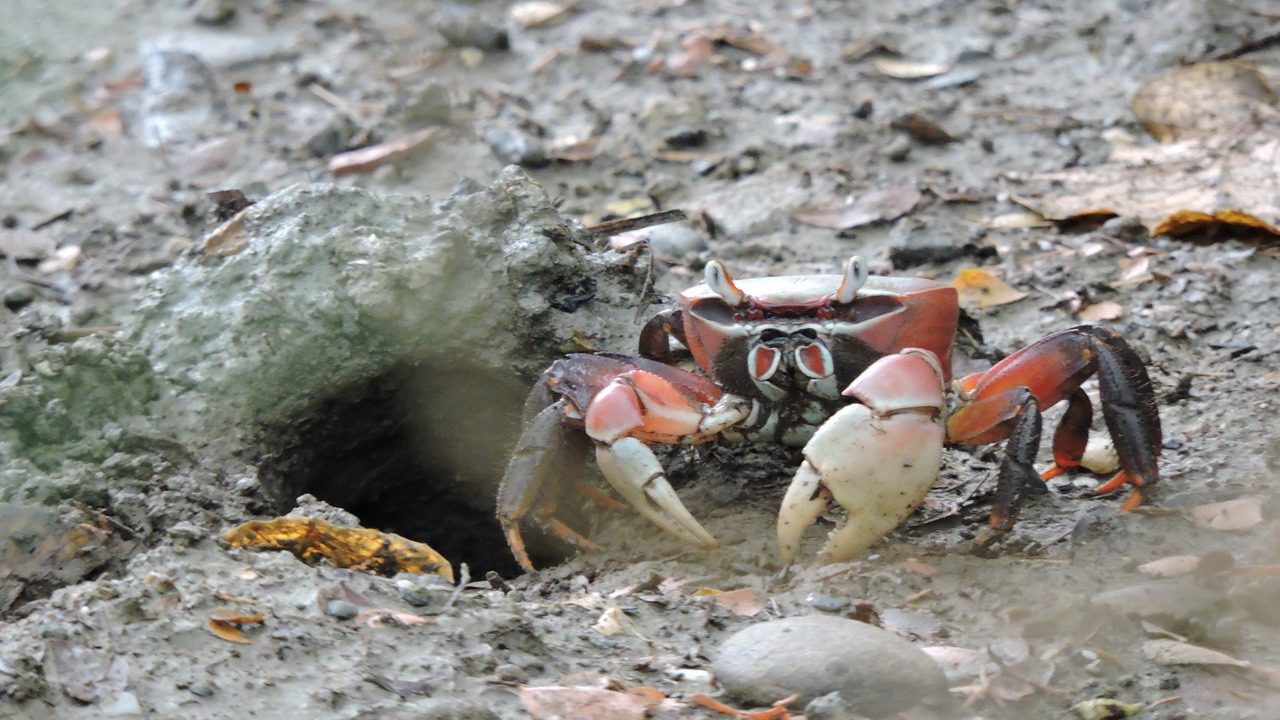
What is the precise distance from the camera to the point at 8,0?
775 cm

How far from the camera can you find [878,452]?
2752mm

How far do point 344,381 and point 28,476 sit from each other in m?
0.87

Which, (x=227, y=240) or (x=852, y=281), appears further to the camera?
(x=227, y=240)

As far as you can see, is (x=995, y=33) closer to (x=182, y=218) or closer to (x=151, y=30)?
(x=182, y=218)

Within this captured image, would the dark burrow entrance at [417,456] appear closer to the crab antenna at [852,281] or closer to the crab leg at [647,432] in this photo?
the crab leg at [647,432]

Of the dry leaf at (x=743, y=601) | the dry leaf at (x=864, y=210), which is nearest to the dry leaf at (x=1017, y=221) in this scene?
the dry leaf at (x=864, y=210)

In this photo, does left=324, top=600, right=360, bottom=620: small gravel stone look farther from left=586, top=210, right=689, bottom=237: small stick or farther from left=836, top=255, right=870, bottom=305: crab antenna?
left=586, top=210, right=689, bottom=237: small stick

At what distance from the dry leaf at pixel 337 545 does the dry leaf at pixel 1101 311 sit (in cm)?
229

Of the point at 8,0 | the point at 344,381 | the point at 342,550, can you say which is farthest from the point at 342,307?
the point at 8,0

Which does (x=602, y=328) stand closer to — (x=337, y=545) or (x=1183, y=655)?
(x=337, y=545)

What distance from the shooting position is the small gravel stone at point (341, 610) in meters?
2.47

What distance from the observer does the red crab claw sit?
308cm

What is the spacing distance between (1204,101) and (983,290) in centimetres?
162

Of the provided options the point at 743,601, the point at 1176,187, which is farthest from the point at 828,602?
the point at 1176,187
